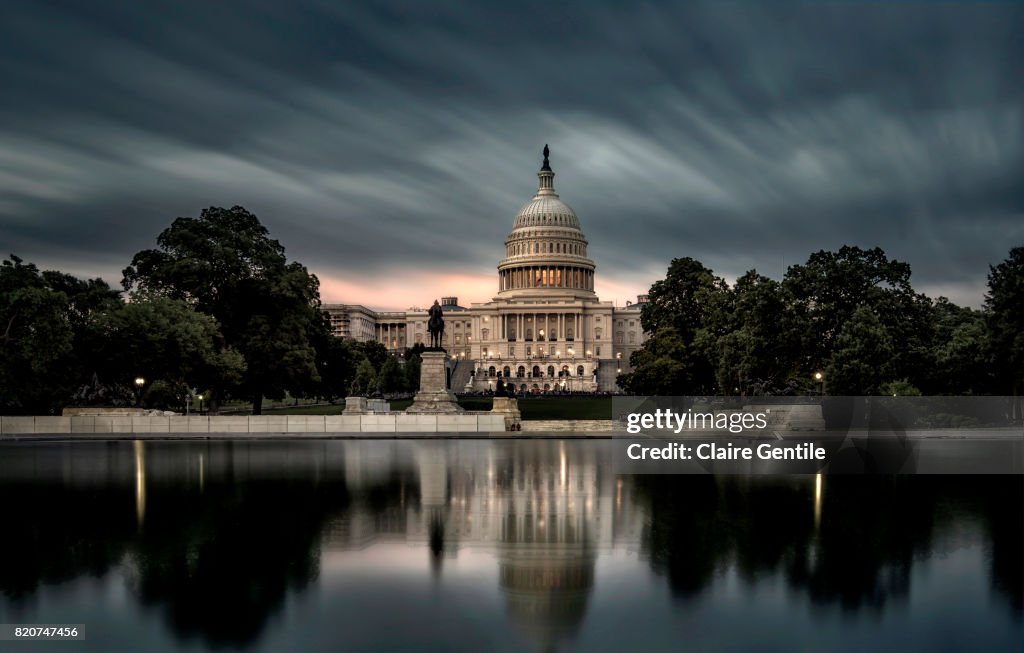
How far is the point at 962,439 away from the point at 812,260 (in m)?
15.5

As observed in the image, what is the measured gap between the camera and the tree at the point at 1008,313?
46.9 m

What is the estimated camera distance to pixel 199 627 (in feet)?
38.4

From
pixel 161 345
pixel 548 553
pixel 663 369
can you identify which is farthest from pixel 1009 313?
pixel 161 345

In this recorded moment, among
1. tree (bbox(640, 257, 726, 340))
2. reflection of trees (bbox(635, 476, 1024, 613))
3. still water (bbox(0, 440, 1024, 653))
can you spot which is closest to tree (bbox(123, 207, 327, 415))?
tree (bbox(640, 257, 726, 340))

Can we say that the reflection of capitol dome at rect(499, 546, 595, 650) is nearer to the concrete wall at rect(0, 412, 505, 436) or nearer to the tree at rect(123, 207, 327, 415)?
the concrete wall at rect(0, 412, 505, 436)

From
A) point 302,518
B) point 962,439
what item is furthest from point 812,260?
point 302,518

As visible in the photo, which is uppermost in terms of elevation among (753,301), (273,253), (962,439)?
(273,253)

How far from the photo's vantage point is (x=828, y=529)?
18234mm

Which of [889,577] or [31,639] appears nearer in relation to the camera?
[31,639]

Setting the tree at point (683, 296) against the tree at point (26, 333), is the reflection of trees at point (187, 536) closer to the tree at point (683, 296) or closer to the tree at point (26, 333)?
the tree at point (26, 333)

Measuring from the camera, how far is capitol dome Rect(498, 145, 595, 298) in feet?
625

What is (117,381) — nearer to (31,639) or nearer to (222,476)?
(222,476)

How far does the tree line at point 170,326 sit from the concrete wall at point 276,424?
2.49m

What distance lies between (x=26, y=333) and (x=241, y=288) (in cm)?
1676
